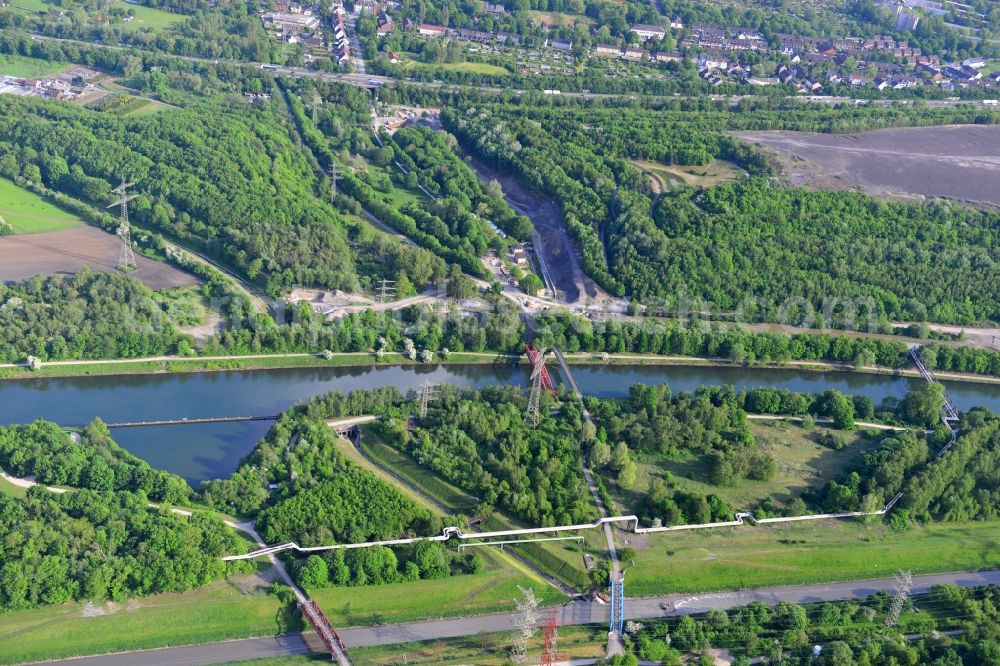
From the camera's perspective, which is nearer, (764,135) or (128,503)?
(128,503)

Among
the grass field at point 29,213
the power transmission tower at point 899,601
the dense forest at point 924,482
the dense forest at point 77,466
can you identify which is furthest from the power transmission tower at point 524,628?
the grass field at point 29,213

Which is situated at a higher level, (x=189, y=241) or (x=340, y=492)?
(x=189, y=241)

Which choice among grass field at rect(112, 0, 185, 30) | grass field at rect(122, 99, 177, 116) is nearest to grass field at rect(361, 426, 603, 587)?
grass field at rect(122, 99, 177, 116)

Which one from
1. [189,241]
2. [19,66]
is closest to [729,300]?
[189,241]

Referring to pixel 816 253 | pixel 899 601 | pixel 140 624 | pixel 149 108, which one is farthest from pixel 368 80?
pixel 899 601

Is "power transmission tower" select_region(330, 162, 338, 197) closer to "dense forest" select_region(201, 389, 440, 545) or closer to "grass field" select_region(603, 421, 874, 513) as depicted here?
"dense forest" select_region(201, 389, 440, 545)

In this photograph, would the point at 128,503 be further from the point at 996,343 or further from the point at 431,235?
the point at 996,343

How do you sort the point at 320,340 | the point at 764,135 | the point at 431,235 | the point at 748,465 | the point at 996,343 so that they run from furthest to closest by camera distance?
1. the point at 764,135
2. the point at 431,235
3. the point at 996,343
4. the point at 320,340
5. the point at 748,465

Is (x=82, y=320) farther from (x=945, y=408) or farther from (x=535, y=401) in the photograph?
(x=945, y=408)
